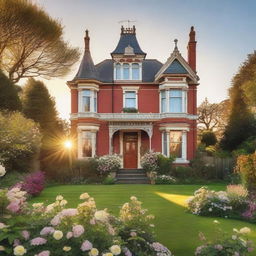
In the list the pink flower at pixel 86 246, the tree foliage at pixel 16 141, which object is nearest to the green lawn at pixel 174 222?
the tree foliage at pixel 16 141

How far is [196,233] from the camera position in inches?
353

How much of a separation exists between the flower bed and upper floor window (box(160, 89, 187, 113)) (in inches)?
607

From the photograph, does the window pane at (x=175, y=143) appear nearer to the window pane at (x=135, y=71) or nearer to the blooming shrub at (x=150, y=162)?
the blooming shrub at (x=150, y=162)

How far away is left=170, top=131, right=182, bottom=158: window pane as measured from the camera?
27.5 metres

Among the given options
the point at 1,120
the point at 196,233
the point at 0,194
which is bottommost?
the point at 196,233

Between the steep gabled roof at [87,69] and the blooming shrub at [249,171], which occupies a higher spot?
the steep gabled roof at [87,69]

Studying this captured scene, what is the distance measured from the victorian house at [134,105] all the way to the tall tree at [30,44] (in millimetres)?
2921

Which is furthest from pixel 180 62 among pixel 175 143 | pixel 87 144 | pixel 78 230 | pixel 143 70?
pixel 78 230

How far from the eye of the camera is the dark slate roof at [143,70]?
2892 cm

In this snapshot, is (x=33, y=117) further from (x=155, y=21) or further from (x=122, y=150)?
(x=155, y=21)

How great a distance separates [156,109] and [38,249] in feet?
80.1

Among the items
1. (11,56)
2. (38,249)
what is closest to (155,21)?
(38,249)

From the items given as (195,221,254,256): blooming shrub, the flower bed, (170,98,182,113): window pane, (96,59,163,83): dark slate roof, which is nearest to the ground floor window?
(170,98,182,113): window pane

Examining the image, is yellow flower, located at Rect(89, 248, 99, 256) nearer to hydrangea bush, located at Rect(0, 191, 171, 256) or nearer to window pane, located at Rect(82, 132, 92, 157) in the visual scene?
hydrangea bush, located at Rect(0, 191, 171, 256)
